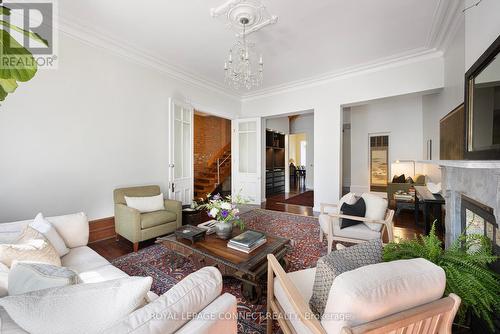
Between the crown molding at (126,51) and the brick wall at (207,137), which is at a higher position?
the crown molding at (126,51)

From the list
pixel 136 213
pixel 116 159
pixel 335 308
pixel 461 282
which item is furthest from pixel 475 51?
pixel 116 159

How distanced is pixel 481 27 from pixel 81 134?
4.69 meters

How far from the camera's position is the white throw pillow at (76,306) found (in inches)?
28.8

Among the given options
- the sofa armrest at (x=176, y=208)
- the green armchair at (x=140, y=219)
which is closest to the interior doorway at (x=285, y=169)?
the sofa armrest at (x=176, y=208)

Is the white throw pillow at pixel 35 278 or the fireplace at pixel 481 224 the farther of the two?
the fireplace at pixel 481 224

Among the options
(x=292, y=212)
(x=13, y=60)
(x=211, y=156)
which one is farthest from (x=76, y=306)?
(x=211, y=156)

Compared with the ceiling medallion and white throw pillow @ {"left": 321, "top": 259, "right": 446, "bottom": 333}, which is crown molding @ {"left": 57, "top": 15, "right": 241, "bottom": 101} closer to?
the ceiling medallion

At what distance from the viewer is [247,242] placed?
2049 mm

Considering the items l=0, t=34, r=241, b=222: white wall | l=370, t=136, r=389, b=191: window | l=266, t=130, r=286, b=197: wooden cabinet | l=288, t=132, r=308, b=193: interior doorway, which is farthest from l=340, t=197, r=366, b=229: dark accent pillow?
l=288, t=132, r=308, b=193: interior doorway

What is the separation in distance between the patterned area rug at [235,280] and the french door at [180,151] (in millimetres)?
1411

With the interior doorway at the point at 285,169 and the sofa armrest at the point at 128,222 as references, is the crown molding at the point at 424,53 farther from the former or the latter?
the sofa armrest at the point at 128,222

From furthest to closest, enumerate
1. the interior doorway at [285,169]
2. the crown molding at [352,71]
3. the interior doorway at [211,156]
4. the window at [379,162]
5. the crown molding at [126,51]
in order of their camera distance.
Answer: the window at [379,162] < the interior doorway at [211,156] < the interior doorway at [285,169] < the crown molding at [352,71] < the crown molding at [126,51]

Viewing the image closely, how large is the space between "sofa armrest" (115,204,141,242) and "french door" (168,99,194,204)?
92cm

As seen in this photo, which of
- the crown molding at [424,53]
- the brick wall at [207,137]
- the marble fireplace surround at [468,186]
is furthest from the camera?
the brick wall at [207,137]
